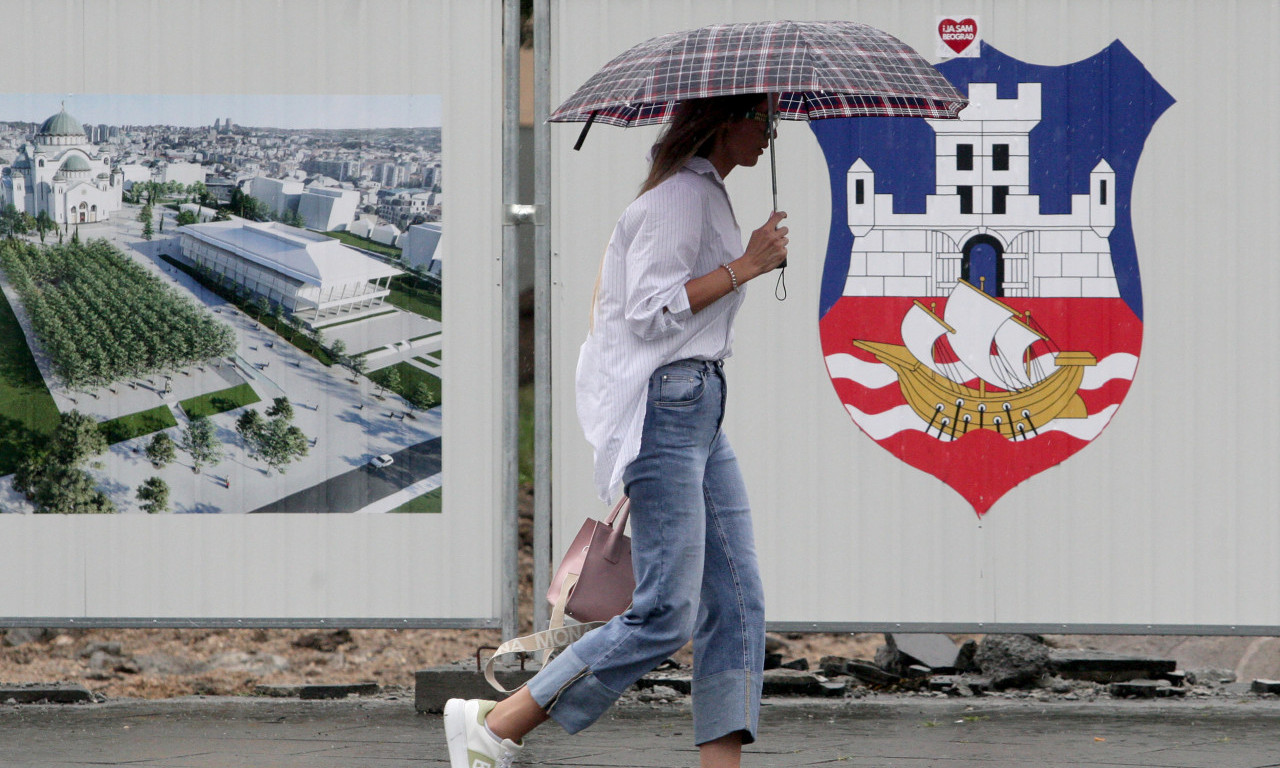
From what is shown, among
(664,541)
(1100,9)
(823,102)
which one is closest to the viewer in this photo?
(664,541)

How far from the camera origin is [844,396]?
17.5 ft

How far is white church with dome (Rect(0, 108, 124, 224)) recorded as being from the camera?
17.5ft

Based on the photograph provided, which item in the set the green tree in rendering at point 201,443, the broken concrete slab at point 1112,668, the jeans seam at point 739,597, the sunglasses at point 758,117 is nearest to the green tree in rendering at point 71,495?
the green tree in rendering at point 201,443

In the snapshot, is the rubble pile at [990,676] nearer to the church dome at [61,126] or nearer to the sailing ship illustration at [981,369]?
the sailing ship illustration at [981,369]

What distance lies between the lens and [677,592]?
3371 mm

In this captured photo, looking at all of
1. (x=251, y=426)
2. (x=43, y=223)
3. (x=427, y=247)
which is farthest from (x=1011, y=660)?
(x=43, y=223)

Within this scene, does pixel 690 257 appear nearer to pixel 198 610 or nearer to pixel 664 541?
pixel 664 541

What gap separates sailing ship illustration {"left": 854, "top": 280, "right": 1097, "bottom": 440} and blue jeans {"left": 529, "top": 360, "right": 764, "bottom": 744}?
1951mm

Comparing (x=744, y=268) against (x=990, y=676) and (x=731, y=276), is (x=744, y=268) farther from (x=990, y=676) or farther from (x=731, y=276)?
(x=990, y=676)

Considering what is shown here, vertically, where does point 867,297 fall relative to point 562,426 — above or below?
above

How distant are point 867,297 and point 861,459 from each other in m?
0.57

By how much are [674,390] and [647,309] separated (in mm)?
194

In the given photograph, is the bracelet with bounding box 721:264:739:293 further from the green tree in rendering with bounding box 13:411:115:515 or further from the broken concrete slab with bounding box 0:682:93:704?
the broken concrete slab with bounding box 0:682:93:704

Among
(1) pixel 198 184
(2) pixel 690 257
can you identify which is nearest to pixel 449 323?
(1) pixel 198 184
